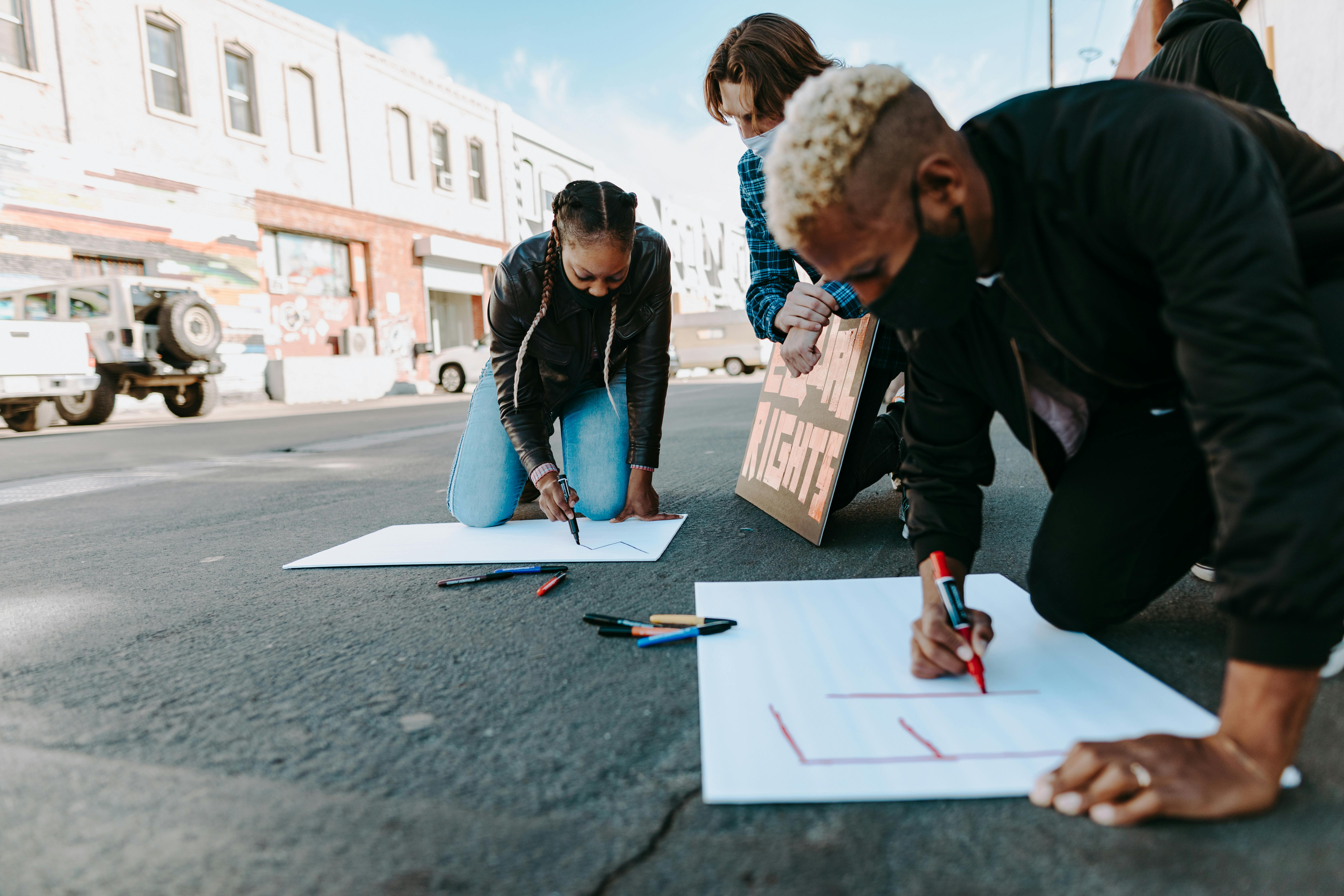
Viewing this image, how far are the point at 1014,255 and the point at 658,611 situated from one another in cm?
108

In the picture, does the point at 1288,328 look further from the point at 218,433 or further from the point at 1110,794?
the point at 218,433

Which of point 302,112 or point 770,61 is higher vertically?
point 302,112

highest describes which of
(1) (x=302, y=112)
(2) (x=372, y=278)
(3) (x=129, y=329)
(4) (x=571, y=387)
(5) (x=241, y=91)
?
(5) (x=241, y=91)

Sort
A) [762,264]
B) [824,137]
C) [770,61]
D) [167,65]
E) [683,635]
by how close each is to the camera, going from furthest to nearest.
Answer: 1. [167,65]
2. [762,264]
3. [770,61]
4. [683,635]
5. [824,137]

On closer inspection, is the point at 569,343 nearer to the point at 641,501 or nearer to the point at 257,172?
the point at 641,501

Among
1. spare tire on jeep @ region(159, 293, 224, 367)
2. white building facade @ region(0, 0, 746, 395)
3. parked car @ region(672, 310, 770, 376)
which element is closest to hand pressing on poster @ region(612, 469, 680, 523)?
spare tire on jeep @ region(159, 293, 224, 367)

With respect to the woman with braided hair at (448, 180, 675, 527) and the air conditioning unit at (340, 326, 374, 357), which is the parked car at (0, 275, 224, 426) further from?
the woman with braided hair at (448, 180, 675, 527)

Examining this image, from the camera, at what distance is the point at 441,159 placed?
20.1 meters

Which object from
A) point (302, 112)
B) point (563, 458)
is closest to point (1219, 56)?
point (563, 458)

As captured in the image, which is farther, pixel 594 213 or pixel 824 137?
pixel 594 213

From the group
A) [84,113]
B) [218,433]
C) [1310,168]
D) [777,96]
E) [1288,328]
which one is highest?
[84,113]

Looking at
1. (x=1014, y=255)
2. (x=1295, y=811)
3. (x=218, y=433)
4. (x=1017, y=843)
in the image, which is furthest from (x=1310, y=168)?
(x=218, y=433)

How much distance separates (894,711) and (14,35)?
53.0 feet

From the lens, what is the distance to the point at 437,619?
1.77 meters
